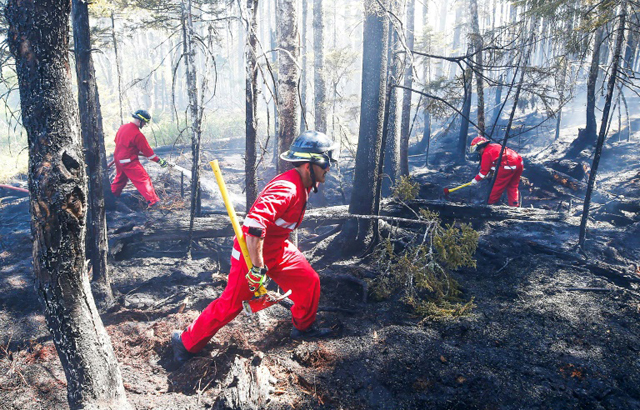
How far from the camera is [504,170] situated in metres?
8.30

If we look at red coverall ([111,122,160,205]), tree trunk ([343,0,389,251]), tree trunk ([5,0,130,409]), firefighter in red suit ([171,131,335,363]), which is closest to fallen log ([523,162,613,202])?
tree trunk ([343,0,389,251])

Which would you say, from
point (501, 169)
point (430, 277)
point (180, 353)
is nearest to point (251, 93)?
point (180, 353)

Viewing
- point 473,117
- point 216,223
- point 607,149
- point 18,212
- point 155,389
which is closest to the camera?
point 155,389

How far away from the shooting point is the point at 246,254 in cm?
332

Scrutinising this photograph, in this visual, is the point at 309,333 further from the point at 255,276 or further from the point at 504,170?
the point at 504,170

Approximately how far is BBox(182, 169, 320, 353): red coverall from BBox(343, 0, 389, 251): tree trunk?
238 centimetres

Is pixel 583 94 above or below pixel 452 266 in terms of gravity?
above

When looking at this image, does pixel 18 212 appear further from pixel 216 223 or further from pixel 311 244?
pixel 311 244

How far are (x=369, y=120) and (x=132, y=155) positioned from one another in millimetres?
5814

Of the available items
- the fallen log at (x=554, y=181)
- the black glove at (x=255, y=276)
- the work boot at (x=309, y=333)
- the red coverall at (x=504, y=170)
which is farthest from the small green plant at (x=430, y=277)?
the fallen log at (x=554, y=181)

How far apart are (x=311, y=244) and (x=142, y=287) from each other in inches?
123

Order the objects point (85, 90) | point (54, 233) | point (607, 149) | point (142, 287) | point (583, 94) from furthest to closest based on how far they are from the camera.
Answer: point (583, 94) → point (607, 149) → point (142, 287) → point (85, 90) → point (54, 233)

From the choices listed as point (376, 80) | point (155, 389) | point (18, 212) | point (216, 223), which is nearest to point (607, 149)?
point (376, 80)

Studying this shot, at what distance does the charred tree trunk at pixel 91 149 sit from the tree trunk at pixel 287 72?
2.50 m
